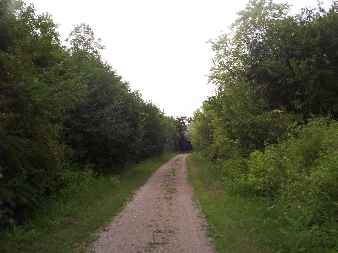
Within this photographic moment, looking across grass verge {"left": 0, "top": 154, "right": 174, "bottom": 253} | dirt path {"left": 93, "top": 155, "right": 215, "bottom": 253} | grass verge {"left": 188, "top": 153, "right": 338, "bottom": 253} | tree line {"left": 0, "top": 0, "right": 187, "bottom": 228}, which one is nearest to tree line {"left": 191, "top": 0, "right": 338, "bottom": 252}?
grass verge {"left": 188, "top": 153, "right": 338, "bottom": 253}

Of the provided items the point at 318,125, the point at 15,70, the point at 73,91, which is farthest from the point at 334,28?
the point at 15,70

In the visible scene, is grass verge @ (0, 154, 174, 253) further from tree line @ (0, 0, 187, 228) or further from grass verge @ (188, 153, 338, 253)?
grass verge @ (188, 153, 338, 253)

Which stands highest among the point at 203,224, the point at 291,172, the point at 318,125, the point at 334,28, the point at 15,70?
the point at 334,28

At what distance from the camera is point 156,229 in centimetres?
1395

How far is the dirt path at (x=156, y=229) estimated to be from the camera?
456 inches

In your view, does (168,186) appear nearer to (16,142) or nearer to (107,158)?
(107,158)

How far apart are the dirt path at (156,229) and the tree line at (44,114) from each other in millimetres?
2479

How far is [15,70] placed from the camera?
1245 centimetres

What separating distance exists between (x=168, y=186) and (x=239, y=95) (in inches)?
243

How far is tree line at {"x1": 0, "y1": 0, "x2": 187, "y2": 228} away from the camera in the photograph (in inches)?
488

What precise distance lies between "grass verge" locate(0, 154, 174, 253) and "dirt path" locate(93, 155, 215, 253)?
485 mm

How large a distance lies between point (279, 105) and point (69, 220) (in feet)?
50.0

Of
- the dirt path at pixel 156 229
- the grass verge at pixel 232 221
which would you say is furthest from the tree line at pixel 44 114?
the grass verge at pixel 232 221

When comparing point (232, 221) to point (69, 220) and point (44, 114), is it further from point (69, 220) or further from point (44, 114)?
point (44, 114)
